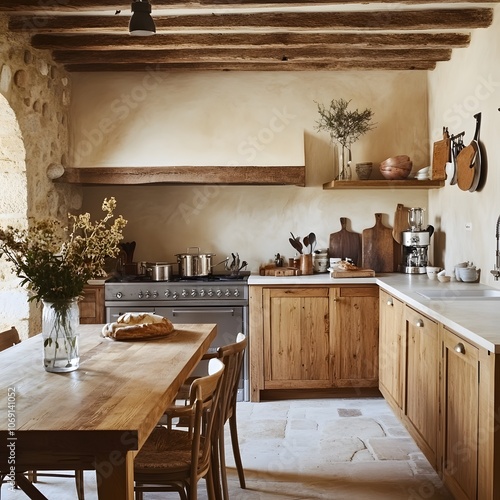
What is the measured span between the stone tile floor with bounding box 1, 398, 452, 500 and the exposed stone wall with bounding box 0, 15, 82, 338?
54.9 inches

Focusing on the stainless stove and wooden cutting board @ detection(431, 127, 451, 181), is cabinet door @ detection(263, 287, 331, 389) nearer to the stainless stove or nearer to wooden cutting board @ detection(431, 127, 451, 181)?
the stainless stove

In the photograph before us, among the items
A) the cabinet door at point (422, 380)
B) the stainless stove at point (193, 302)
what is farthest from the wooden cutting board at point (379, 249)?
the cabinet door at point (422, 380)

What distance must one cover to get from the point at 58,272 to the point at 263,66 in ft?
10.7

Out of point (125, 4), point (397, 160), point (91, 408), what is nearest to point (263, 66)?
point (397, 160)

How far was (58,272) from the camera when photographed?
241 centimetres

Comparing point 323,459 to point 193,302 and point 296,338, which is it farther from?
point 193,302

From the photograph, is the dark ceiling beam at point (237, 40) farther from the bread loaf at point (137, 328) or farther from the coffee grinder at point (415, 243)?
the bread loaf at point (137, 328)

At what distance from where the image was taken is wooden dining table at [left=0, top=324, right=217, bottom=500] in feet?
5.75

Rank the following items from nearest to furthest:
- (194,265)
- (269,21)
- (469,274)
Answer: (269,21) < (469,274) < (194,265)

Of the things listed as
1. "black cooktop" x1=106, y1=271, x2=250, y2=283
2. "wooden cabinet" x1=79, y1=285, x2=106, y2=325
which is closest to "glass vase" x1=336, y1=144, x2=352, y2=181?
"black cooktop" x1=106, y1=271, x2=250, y2=283

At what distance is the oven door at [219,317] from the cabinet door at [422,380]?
4.64 feet

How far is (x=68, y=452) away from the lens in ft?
5.77

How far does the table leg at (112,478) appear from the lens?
176 centimetres

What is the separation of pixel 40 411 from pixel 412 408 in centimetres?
244
